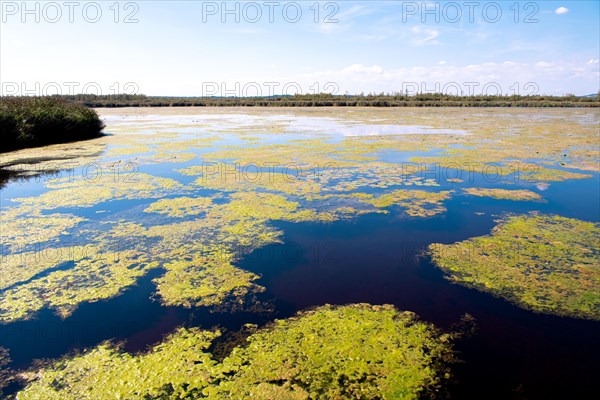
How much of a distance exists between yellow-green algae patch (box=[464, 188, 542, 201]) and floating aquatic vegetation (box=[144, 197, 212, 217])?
177 inches

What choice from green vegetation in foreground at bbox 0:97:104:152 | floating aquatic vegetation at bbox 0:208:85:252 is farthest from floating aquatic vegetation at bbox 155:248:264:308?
green vegetation in foreground at bbox 0:97:104:152

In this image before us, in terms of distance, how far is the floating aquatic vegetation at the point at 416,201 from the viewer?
5761mm

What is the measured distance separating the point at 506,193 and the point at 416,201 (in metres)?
1.74

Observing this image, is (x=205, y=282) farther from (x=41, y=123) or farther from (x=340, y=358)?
(x=41, y=123)

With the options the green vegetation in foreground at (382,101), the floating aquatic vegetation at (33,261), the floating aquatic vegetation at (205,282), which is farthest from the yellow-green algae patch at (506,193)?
the green vegetation in foreground at (382,101)

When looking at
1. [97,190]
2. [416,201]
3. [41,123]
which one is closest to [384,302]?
[416,201]

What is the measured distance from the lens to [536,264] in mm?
3953

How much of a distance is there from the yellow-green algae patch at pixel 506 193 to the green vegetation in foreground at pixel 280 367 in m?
4.37

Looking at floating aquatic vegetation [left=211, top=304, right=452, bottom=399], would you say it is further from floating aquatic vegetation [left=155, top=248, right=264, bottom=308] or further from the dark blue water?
floating aquatic vegetation [left=155, top=248, right=264, bottom=308]

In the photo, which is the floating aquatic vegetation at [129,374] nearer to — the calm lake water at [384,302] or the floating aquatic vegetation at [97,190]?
the calm lake water at [384,302]

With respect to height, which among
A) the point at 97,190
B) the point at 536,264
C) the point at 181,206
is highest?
the point at 97,190

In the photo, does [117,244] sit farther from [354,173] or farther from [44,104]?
[44,104]

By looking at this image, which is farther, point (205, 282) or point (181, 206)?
point (181, 206)

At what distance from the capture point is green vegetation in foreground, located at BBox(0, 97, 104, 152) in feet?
41.1
